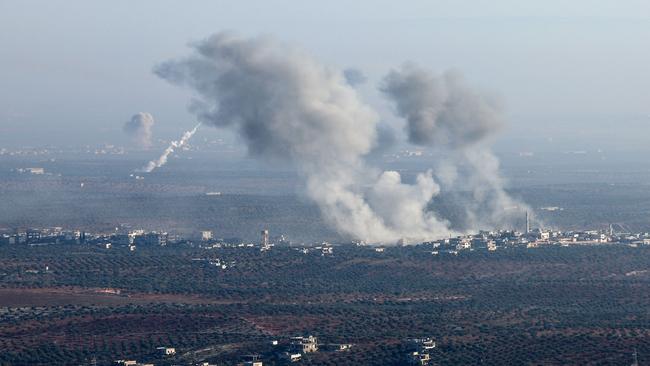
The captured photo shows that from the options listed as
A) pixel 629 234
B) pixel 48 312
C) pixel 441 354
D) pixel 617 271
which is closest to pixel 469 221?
pixel 629 234

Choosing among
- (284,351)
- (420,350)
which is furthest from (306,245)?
(420,350)

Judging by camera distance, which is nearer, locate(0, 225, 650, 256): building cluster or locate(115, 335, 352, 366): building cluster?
locate(115, 335, 352, 366): building cluster

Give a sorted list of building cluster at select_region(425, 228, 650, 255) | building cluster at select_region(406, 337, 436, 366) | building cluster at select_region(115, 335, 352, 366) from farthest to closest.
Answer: building cluster at select_region(425, 228, 650, 255) < building cluster at select_region(406, 337, 436, 366) < building cluster at select_region(115, 335, 352, 366)

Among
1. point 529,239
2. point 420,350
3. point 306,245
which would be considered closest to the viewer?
point 420,350

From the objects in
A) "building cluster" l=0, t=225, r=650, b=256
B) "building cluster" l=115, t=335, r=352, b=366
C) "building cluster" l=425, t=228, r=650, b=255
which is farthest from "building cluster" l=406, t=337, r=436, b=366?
"building cluster" l=425, t=228, r=650, b=255

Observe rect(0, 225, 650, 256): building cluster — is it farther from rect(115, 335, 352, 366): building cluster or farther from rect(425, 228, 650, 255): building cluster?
rect(115, 335, 352, 366): building cluster

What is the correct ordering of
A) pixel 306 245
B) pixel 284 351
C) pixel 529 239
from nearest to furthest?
pixel 284 351
pixel 306 245
pixel 529 239

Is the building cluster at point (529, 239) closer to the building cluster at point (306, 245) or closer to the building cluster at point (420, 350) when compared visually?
the building cluster at point (306, 245)

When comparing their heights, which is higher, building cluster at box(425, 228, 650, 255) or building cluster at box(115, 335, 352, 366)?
building cluster at box(425, 228, 650, 255)

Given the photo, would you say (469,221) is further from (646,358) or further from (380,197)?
(646,358)

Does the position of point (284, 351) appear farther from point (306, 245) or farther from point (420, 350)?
point (306, 245)

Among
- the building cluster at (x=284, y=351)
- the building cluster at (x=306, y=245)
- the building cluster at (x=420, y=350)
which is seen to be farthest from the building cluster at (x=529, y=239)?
the building cluster at (x=284, y=351)
